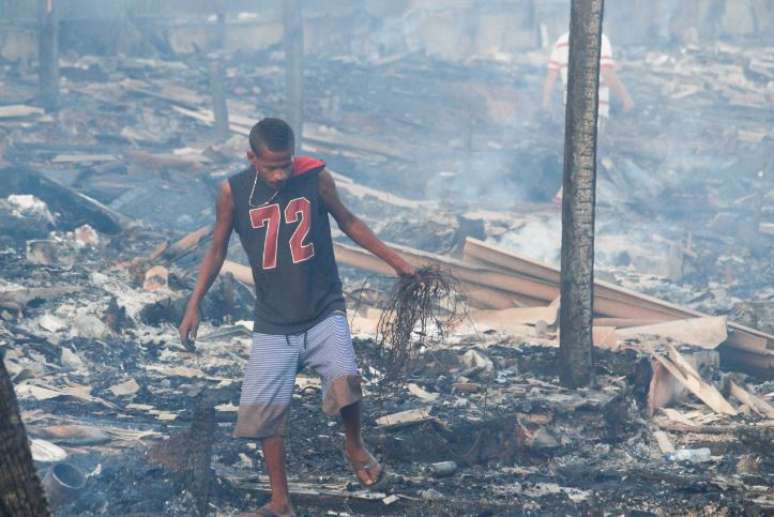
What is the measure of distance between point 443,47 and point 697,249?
15302 millimetres

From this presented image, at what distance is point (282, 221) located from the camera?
543cm

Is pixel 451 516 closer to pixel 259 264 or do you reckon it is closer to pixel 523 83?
pixel 259 264

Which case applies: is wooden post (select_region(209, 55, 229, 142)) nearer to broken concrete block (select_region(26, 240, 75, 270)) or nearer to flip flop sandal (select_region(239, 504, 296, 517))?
broken concrete block (select_region(26, 240, 75, 270))

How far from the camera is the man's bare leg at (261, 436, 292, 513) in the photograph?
5414 millimetres

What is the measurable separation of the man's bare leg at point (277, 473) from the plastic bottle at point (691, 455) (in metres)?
2.73

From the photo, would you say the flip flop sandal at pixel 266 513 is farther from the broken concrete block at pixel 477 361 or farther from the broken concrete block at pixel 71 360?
the broken concrete block at pixel 71 360

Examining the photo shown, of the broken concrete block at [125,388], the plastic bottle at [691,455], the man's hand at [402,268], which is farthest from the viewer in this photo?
the broken concrete block at [125,388]

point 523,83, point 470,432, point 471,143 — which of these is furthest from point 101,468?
point 523,83

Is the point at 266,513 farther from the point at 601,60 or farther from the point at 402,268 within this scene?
the point at 601,60

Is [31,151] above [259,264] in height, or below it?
below

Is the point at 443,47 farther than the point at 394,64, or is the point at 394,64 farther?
the point at 443,47

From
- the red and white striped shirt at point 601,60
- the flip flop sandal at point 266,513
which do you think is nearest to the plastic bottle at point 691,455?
the flip flop sandal at point 266,513

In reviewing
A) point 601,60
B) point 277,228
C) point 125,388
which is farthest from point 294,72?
point 277,228

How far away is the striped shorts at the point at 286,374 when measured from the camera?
5410mm
